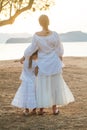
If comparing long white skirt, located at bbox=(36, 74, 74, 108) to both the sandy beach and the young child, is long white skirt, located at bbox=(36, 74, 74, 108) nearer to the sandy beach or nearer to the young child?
the young child

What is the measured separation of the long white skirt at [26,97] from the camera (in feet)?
38.5

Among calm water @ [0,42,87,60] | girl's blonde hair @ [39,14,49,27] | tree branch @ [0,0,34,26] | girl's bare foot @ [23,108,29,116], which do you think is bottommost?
calm water @ [0,42,87,60]

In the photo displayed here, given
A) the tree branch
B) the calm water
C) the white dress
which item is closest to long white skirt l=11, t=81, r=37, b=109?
the white dress

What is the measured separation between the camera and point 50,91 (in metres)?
11.8

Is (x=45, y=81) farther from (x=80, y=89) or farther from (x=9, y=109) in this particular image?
(x=80, y=89)

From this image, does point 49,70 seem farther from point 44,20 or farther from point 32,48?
point 44,20

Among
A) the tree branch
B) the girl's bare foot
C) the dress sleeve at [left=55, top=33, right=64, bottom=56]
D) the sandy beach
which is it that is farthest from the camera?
the tree branch

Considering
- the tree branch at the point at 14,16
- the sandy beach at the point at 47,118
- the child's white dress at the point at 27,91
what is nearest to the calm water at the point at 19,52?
the tree branch at the point at 14,16

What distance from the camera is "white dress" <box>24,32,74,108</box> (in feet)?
38.4

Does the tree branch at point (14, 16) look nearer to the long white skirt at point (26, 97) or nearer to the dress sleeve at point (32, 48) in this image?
the dress sleeve at point (32, 48)

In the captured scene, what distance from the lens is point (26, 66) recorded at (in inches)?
473

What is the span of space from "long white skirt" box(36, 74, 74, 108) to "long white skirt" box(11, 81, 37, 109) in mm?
114

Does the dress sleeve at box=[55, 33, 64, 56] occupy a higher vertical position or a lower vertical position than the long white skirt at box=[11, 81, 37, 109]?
higher

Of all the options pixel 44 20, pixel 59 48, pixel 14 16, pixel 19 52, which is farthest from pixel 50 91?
pixel 19 52
